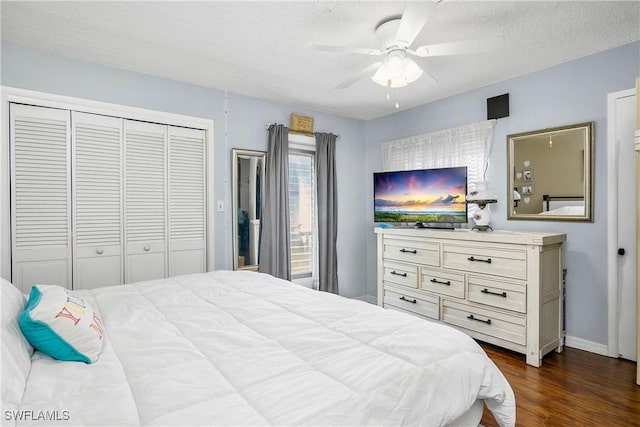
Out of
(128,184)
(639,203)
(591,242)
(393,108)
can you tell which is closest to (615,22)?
(639,203)

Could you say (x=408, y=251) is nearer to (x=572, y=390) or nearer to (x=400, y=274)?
(x=400, y=274)

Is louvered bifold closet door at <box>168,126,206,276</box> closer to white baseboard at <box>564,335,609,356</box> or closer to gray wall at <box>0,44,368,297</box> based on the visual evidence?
gray wall at <box>0,44,368,297</box>

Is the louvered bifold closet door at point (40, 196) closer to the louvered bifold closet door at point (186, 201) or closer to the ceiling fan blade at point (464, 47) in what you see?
the louvered bifold closet door at point (186, 201)

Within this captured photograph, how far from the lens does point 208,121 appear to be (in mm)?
3547

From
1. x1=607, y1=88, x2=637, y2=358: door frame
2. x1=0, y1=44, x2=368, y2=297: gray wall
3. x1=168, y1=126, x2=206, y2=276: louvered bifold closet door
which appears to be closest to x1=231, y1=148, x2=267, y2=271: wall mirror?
x1=0, y1=44, x2=368, y2=297: gray wall

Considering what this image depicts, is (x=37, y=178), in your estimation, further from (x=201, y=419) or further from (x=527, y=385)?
(x=527, y=385)

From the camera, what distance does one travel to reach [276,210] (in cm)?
393

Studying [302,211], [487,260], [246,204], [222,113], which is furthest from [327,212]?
[487,260]

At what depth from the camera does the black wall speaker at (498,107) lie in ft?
11.0

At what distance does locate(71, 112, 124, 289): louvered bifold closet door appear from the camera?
9.54ft

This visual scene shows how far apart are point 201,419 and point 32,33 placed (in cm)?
300

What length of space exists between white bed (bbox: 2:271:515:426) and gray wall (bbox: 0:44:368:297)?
1978 mm

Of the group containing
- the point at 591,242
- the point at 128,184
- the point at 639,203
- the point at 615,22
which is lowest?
the point at 591,242

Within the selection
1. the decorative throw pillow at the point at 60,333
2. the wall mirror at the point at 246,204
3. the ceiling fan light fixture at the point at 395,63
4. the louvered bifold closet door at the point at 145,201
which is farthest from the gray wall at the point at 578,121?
the decorative throw pillow at the point at 60,333
